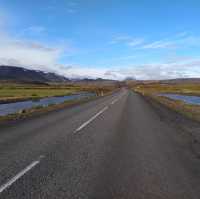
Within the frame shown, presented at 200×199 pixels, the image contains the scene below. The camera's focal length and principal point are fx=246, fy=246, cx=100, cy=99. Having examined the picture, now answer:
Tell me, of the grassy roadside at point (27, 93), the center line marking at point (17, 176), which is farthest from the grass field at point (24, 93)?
the center line marking at point (17, 176)

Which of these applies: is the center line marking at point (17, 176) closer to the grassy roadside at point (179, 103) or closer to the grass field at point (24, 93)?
the grassy roadside at point (179, 103)

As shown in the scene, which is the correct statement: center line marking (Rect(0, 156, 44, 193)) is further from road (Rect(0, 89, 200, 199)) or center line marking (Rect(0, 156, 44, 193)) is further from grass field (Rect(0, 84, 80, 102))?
grass field (Rect(0, 84, 80, 102))

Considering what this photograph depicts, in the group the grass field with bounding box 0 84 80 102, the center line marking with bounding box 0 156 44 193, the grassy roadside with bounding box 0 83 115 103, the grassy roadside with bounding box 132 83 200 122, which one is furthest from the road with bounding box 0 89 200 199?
the grass field with bounding box 0 84 80 102

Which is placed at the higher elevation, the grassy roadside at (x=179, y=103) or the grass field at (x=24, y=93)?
the grassy roadside at (x=179, y=103)

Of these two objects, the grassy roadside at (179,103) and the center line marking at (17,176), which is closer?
the center line marking at (17,176)

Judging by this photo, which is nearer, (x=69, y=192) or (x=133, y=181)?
(x=69, y=192)

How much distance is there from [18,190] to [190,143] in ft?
21.1

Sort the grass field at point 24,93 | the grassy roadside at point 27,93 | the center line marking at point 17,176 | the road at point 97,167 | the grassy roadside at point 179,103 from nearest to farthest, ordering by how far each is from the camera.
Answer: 1. the road at point 97,167
2. the center line marking at point 17,176
3. the grassy roadside at point 179,103
4. the grassy roadside at point 27,93
5. the grass field at point 24,93

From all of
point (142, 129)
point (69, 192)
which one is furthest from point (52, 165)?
point (142, 129)

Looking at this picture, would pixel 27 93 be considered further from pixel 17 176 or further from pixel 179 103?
pixel 17 176

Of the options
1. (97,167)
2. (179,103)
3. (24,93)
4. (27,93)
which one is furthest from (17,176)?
(27,93)

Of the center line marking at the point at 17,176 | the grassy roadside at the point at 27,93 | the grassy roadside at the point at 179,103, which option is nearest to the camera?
the center line marking at the point at 17,176

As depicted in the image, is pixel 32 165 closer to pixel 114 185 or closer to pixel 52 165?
pixel 52 165

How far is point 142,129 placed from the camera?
37.9 feet
